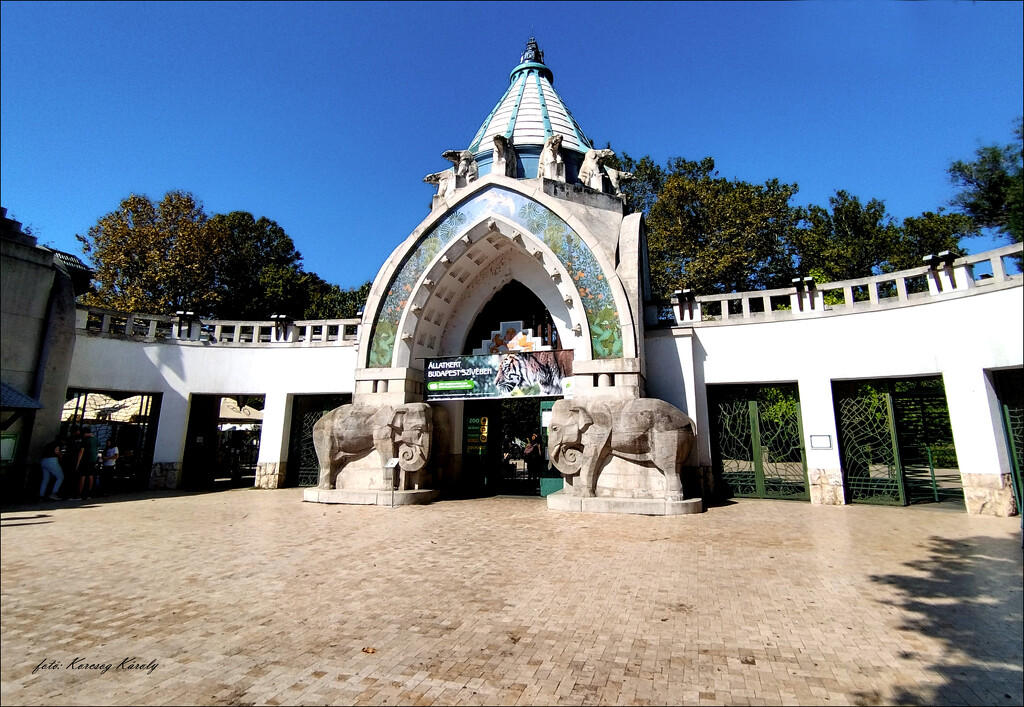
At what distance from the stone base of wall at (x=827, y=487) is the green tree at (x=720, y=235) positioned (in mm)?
11806

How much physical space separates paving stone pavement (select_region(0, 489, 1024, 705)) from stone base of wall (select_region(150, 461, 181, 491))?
24.8 feet

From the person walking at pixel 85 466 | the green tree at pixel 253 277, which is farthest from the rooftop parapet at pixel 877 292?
the green tree at pixel 253 277

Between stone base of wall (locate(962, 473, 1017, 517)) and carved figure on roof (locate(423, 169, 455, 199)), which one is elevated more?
carved figure on roof (locate(423, 169, 455, 199))

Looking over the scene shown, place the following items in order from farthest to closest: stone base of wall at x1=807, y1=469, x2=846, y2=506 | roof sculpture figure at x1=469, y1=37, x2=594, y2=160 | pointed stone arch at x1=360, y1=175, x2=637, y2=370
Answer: roof sculpture figure at x1=469, y1=37, x2=594, y2=160
pointed stone arch at x1=360, y1=175, x2=637, y2=370
stone base of wall at x1=807, y1=469, x2=846, y2=506

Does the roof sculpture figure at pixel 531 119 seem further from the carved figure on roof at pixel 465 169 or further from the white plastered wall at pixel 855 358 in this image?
the white plastered wall at pixel 855 358

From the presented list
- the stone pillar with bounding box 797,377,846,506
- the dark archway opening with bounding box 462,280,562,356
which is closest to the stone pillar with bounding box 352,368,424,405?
the dark archway opening with bounding box 462,280,562,356

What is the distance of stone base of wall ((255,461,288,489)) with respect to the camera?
48.8ft

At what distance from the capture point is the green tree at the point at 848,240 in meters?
17.4

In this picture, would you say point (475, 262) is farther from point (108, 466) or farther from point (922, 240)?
point (922, 240)

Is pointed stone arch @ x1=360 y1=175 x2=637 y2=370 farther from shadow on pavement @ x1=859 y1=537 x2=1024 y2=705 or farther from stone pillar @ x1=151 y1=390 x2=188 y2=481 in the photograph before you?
shadow on pavement @ x1=859 y1=537 x2=1024 y2=705

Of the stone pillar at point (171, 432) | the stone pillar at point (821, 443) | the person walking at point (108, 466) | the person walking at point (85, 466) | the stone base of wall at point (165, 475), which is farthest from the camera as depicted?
the stone pillar at point (171, 432)

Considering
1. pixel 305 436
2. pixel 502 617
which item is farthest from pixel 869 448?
pixel 305 436

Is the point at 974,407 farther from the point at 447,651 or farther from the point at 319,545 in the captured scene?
the point at 319,545

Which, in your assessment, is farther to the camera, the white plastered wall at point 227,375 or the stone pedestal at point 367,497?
the white plastered wall at point 227,375
